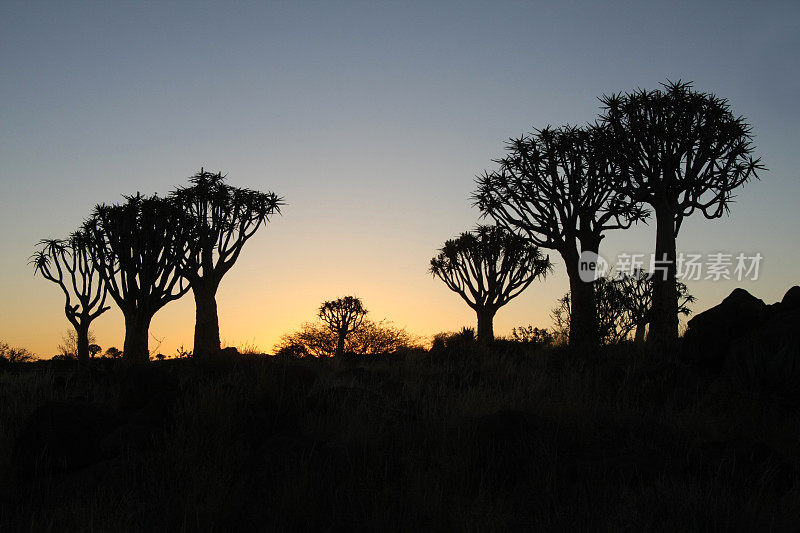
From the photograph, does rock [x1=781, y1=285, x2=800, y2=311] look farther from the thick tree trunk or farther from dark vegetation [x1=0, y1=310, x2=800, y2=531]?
the thick tree trunk

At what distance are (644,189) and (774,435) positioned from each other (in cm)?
1245

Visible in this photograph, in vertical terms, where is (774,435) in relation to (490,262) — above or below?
below

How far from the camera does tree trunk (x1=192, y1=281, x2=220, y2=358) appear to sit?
23891 millimetres

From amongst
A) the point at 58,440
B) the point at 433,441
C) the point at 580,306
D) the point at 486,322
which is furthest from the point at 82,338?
the point at 433,441

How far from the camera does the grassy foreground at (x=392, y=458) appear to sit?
4.91 metres

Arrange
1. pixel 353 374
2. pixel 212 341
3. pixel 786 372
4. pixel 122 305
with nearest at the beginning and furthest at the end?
pixel 786 372 < pixel 353 374 < pixel 122 305 < pixel 212 341

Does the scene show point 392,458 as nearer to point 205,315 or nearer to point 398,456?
point 398,456

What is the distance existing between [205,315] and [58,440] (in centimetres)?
1866

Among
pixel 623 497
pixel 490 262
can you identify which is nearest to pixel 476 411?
pixel 623 497

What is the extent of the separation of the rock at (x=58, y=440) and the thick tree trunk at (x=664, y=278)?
49.6ft

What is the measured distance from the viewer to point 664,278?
18.2 metres

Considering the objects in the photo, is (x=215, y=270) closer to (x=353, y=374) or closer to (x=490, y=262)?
(x=490, y=262)

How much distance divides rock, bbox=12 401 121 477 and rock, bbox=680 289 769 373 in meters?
8.30

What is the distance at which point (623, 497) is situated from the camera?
5242mm
